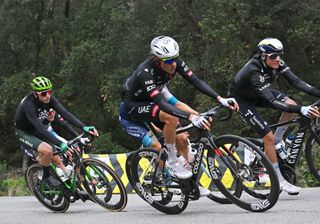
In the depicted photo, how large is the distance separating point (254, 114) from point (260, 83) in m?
0.46

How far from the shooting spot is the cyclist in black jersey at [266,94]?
8.22 metres

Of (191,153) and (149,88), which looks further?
(191,153)

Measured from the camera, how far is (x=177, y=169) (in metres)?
7.57

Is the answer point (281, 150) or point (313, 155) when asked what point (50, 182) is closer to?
point (281, 150)

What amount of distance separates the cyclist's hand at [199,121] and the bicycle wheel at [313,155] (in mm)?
2095

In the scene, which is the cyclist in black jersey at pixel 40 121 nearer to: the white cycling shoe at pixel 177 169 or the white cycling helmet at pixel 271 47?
the white cycling shoe at pixel 177 169

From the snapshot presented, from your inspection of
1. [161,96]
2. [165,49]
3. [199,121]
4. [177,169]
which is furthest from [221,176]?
[165,49]

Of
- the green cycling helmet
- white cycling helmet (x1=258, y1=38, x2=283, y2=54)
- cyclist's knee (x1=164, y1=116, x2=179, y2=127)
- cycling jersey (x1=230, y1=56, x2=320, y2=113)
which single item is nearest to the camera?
cyclist's knee (x1=164, y1=116, x2=179, y2=127)

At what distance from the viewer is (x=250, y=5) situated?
92.0 ft

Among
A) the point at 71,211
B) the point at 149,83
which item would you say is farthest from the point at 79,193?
the point at 149,83

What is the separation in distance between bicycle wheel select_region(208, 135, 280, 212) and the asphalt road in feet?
0.57

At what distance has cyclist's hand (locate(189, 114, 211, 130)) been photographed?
23.3 ft

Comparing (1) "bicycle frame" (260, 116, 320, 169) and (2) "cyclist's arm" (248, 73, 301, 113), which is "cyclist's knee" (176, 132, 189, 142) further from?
(1) "bicycle frame" (260, 116, 320, 169)

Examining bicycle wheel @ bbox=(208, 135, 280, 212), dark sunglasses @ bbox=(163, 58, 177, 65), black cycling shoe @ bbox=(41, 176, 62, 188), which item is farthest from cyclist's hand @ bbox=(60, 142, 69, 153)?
bicycle wheel @ bbox=(208, 135, 280, 212)
